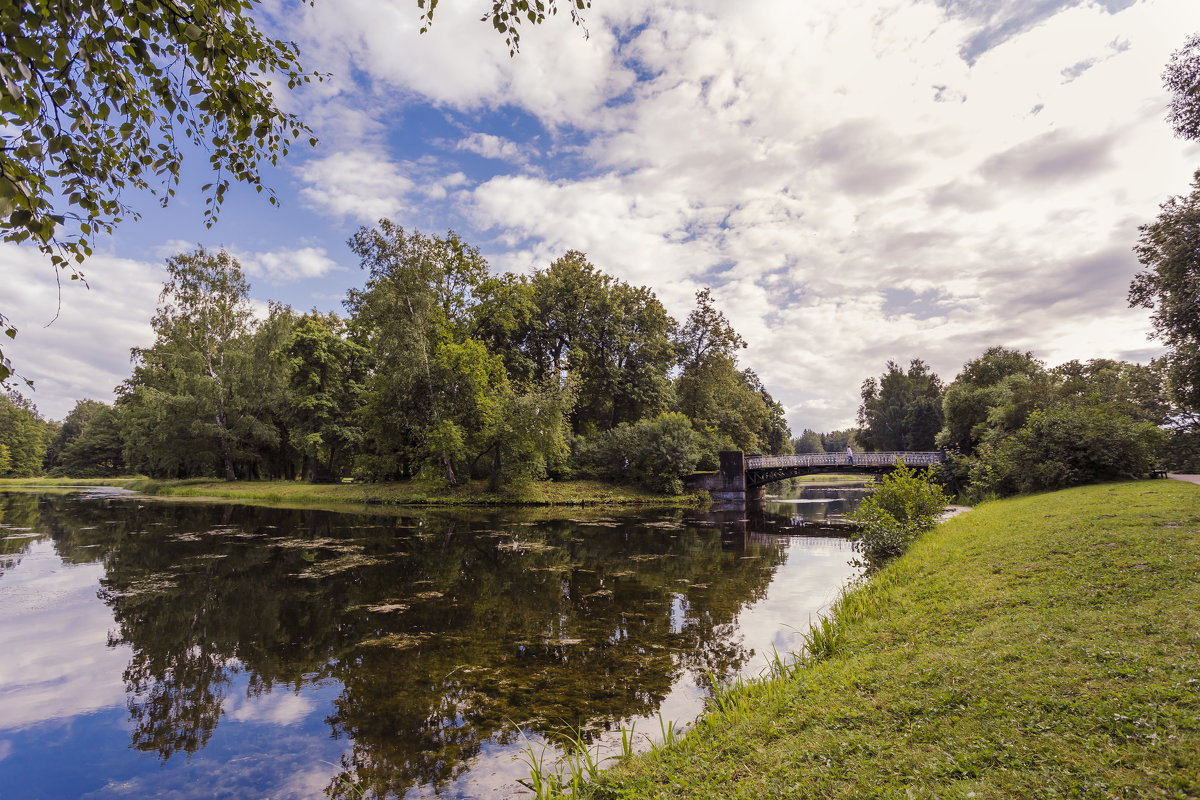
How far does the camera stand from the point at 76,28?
3160 millimetres

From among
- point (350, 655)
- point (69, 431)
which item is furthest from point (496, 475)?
point (69, 431)

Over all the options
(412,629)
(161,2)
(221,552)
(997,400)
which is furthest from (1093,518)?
(997,400)

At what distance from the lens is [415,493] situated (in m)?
32.2

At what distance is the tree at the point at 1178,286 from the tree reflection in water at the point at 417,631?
43.8ft

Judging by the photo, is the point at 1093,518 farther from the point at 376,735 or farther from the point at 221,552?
the point at 221,552

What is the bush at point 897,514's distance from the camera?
13594mm

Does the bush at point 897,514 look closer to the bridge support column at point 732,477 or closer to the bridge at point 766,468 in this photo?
the bridge at point 766,468

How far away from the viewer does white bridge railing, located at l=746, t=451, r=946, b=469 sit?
3350 centimetres

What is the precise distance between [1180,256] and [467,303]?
3345 centimetres

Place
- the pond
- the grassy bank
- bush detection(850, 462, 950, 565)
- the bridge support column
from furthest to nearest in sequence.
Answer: the bridge support column
bush detection(850, 462, 950, 565)
the pond
the grassy bank

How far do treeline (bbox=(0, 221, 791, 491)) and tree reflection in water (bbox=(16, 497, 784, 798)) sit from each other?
14950 millimetres

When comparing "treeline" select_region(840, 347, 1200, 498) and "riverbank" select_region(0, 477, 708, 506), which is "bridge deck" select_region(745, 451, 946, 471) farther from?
"riverbank" select_region(0, 477, 708, 506)

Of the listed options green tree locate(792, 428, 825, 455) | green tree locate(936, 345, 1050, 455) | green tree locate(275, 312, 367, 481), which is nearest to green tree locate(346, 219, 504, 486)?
green tree locate(275, 312, 367, 481)

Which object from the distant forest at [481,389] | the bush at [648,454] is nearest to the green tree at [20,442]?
the distant forest at [481,389]
